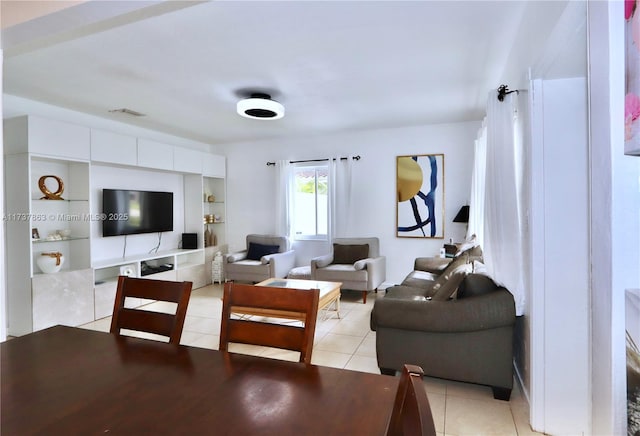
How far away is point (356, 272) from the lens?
484cm

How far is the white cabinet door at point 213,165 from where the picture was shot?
6117 millimetres

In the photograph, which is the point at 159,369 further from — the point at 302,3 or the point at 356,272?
the point at 356,272

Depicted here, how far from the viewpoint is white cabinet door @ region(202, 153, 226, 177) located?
241 inches

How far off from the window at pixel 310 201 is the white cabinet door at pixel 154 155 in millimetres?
1982

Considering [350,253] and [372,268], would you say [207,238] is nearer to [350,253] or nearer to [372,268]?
[350,253]

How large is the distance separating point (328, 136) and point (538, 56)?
424cm

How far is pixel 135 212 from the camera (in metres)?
5.18

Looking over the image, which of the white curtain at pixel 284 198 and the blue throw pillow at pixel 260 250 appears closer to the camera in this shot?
the blue throw pillow at pixel 260 250

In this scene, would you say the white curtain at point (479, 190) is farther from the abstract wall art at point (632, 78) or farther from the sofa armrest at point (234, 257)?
the sofa armrest at point (234, 257)

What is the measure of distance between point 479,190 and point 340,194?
2337 mm

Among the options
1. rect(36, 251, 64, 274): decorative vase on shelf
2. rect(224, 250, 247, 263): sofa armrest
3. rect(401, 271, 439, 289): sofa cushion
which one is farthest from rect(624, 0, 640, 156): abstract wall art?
rect(224, 250, 247, 263): sofa armrest

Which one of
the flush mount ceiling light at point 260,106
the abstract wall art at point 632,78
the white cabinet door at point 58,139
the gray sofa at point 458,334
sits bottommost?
the gray sofa at point 458,334

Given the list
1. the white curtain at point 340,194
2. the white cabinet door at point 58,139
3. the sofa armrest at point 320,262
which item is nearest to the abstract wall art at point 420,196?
the white curtain at point 340,194

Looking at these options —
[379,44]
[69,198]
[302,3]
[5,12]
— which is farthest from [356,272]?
[5,12]
